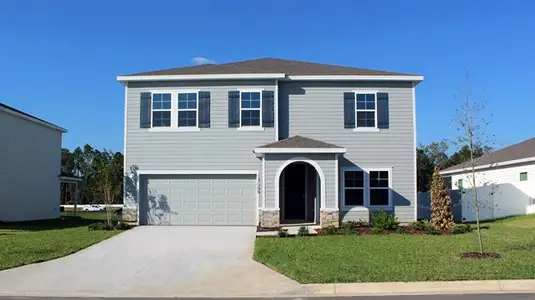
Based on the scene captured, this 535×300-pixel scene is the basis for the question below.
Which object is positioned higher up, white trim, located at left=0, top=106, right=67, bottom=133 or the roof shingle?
white trim, located at left=0, top=106, right=67, bottom=133

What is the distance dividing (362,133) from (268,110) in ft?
13.5

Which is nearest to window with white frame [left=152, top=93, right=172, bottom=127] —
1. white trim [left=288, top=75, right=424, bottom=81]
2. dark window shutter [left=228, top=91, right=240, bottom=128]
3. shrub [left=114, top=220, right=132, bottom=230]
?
dark window shutter [left=228, top=91, right=240, bottom=128]

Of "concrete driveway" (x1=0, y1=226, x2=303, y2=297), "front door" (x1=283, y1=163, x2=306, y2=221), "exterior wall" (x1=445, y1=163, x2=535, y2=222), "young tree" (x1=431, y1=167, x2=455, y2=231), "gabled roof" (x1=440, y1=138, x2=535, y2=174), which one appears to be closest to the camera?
"concrete driveway" (x1=0, y1=226, x2=303, y2=297)

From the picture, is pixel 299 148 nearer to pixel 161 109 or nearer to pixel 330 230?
pixel 330 230

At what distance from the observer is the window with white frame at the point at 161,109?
21797 millimetres

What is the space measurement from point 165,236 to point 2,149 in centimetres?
1247

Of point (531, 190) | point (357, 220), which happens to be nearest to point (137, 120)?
point (357, 220)

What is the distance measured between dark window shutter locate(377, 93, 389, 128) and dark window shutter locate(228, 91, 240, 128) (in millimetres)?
5949

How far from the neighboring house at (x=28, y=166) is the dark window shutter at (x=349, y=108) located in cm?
1641

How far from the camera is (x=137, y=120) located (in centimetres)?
2184

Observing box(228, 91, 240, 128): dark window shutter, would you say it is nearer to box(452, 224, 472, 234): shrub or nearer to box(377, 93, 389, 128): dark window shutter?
box(377, 93, 389, 128): dark window shutter

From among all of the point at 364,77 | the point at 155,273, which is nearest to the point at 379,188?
the point at 364,77

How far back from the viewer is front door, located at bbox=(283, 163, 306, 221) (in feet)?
74.5

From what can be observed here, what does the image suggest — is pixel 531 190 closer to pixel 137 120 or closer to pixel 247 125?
pixel 247 125
